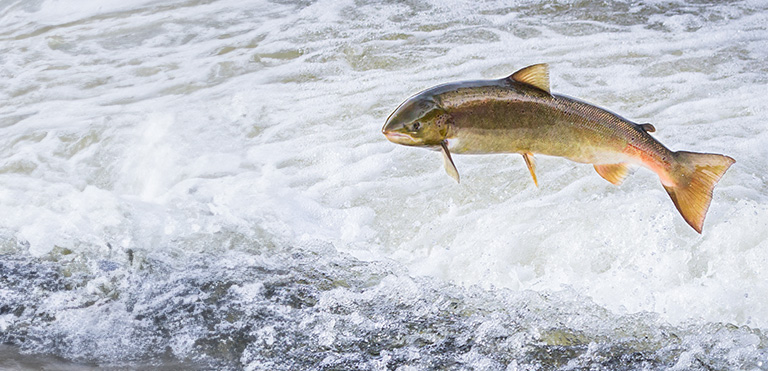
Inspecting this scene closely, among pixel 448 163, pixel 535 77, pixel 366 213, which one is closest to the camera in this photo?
pixel 448 163

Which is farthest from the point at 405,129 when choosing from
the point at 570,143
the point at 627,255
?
the point at 627,255

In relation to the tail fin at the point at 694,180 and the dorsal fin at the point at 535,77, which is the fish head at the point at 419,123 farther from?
the tail fin at the point at 694,180

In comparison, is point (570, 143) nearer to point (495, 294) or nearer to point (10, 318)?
point (495, 294)

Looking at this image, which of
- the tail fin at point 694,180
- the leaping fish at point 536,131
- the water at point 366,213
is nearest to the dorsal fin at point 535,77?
the leaping fish at point 536,131

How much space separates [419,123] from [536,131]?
0.87 feet

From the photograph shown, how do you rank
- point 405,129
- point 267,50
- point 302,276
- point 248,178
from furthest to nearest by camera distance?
1. point 267,50
2. point 248,178
3. point 302,276
4. point 405,129

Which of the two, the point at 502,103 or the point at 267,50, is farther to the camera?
the point at 267,50

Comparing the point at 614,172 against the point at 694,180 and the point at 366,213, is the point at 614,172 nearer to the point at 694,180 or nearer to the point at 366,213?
the point at 694,180

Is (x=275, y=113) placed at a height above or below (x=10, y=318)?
below

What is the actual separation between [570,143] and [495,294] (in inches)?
48.1

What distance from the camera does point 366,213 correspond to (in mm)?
3521

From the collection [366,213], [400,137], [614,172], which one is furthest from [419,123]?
[366,213]

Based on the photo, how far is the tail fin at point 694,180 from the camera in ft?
5.08

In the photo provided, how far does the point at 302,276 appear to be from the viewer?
285 cm
